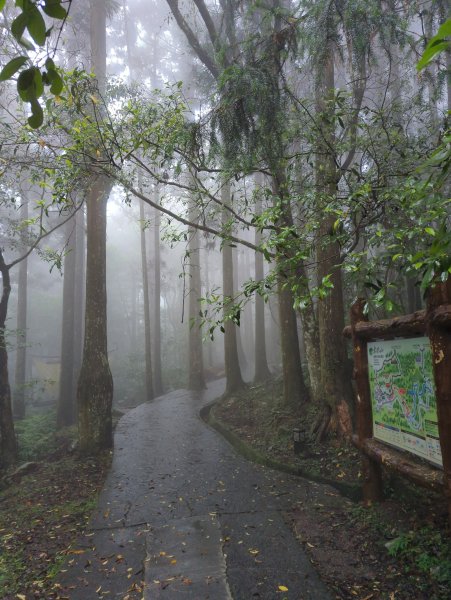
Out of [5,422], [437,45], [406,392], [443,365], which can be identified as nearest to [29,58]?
[437,45]

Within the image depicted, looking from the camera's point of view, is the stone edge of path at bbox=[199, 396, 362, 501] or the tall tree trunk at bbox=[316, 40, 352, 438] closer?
the stone edge of path at bbox=[199, 396, 362, 501]

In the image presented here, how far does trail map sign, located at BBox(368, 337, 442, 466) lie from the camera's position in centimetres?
373

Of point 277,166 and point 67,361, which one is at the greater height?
point 277,166

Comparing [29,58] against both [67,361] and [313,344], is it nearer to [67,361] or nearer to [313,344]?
[313,344]

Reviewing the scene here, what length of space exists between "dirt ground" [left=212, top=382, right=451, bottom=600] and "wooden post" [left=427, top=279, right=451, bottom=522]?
2.95 feet

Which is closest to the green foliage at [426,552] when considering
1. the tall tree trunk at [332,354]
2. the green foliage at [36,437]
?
the tall tree trunk at [332,354]

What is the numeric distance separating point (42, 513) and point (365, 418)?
4.91 metres

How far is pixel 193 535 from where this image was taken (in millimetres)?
4934

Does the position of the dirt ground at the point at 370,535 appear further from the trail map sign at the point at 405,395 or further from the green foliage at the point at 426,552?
the trail map sign at the point at 405,395

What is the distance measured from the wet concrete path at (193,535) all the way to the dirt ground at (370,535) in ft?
0.70

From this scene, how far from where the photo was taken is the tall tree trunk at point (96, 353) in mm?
8961

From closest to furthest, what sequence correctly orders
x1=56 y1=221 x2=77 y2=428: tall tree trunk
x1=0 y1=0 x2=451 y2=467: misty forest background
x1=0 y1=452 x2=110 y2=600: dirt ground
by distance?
x1=0 y1=0 x2=451 y2=467: misty forest background
x1=0 y1=452 x2=110 y2=600: dirt ground
x1=56 y1=221 x2=77 y2=428: tall tree trunk

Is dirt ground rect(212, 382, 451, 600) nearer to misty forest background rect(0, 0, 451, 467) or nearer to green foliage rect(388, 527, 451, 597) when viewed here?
green foliage rect(388, 527, 451, 597)

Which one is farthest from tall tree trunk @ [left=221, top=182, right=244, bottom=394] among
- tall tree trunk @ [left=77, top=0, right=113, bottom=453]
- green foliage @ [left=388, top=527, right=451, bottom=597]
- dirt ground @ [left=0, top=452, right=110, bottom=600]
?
green foliage @ [left=388, top=527, right=451, bottom=597]
